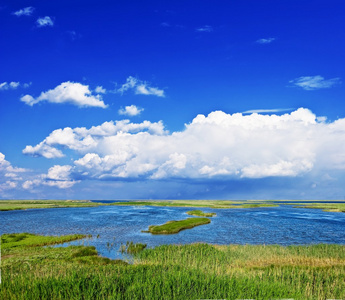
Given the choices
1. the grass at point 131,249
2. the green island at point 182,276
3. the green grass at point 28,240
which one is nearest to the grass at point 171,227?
the green grass at point 28,240

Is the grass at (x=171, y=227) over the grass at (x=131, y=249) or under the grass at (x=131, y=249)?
under

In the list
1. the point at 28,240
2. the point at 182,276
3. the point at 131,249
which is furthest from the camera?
the point at 28,240

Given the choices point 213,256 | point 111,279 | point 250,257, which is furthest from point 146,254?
point 111,279

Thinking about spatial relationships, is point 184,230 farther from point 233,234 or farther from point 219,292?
point 219,292

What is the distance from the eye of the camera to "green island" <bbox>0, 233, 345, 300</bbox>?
15422 mm

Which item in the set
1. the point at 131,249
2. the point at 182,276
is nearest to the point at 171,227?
the point at 131,249

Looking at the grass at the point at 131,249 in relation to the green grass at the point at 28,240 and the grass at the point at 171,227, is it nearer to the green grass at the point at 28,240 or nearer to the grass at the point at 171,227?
the green grass at the point at 28,240

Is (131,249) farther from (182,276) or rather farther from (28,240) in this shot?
(182,276)

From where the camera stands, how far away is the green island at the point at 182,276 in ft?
50.6

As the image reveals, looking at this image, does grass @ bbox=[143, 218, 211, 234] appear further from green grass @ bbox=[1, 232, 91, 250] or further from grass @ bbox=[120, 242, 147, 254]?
grass @ bbox=[120, 242, 147, 254]

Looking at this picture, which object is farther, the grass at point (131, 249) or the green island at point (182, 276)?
the grass at point (131, 249)

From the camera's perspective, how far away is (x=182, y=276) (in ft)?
56.5

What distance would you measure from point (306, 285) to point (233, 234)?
102ft

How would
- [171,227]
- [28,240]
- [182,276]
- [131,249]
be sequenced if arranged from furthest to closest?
[171,227]
[28,240]
[131,249]
[182,276]
